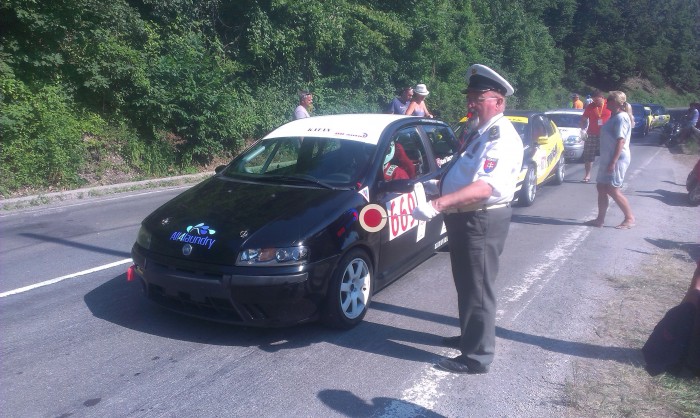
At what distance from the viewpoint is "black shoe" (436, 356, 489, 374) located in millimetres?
4449

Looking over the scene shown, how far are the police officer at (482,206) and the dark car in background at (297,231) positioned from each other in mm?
644

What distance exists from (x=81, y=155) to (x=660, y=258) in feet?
36.0

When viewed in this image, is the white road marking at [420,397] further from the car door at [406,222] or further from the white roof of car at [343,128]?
the white roof of car at [343,128]

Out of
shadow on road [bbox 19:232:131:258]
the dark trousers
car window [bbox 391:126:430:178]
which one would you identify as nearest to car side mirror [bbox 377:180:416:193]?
car window [bbox 391:126:430:178]

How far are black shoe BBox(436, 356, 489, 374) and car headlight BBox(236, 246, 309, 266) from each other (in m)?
1.26

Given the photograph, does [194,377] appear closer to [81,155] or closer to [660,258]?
[660,258]

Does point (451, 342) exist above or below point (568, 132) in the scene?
below

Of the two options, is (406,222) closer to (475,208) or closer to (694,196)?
(475,208)

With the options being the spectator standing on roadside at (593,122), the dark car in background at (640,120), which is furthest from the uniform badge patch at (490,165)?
the dark car in background at (640,120)

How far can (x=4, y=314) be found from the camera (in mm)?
5594

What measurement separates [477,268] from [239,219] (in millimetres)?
1843

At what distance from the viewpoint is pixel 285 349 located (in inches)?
192

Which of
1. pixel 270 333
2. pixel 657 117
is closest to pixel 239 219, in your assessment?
pixel 270 333

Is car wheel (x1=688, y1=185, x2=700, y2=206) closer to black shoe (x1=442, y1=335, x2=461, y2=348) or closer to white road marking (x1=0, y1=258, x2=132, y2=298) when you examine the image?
black shoe (x1=442, y1=335, x2=461, y2=348)
